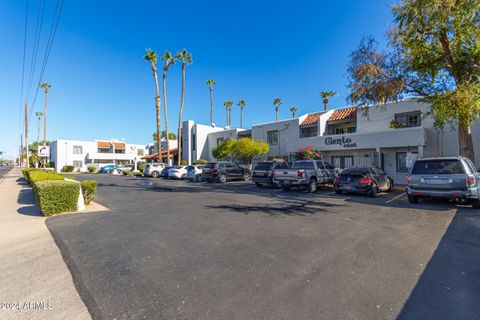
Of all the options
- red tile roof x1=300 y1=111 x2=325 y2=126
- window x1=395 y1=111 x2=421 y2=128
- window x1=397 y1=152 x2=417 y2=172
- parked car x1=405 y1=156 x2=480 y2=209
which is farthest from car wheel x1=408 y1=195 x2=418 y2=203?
red tile roof x1=300 y1=111 x2=325 y2=126

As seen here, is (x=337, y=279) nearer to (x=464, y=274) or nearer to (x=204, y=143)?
(x=464, y=274)

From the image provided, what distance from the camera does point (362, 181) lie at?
1155 centimetres

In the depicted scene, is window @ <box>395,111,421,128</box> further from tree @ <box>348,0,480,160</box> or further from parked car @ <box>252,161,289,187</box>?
parked car @ <box>252,161,289,187</box>

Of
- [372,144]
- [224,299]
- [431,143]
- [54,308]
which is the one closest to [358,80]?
[372,144]

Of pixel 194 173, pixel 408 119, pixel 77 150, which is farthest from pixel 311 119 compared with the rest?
pixel 77 150

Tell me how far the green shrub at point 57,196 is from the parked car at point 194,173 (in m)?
14.9

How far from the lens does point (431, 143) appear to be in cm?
1656

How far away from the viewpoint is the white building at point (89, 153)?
5106cm

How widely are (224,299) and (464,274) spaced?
3672mm

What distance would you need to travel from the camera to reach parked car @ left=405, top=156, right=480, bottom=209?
26.4 ft

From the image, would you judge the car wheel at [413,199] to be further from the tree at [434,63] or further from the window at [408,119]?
the window at [408,119]

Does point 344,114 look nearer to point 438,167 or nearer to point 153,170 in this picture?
point 438,167

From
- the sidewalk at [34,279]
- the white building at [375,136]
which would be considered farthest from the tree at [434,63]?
the sidewalk at [34,279]

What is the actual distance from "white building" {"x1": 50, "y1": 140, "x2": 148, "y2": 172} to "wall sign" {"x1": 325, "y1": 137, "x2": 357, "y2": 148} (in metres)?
39.0
